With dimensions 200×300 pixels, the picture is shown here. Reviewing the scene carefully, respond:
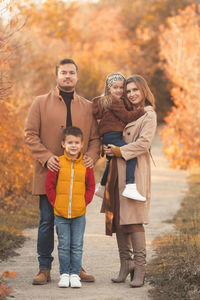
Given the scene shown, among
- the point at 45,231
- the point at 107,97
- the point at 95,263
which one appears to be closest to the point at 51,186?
the point at 45,231

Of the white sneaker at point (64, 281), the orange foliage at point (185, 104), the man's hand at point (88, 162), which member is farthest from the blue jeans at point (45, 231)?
the orange foliage at point (185, 104)

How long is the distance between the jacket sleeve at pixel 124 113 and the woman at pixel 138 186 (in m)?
0.03

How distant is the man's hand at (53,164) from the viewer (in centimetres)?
438

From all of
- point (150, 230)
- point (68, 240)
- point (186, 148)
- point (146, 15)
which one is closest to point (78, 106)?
point (68, 240)

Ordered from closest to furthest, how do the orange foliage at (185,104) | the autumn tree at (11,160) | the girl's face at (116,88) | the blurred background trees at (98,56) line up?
the girl's face at (116,88), the autumn tree at (11,160), the blurred background trees at (98,56), the orange foliage at (185,104)

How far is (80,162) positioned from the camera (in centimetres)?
446

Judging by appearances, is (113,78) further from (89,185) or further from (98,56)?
(98,56)

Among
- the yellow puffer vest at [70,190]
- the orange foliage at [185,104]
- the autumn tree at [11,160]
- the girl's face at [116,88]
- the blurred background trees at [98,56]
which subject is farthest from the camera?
the orange foliage at [185,104]

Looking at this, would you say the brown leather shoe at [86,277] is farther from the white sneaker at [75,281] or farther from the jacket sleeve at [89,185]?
the jacket sleeve at [89,185]

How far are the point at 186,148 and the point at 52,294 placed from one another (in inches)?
441

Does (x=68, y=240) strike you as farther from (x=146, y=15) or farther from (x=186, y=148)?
(x=146, y=15)

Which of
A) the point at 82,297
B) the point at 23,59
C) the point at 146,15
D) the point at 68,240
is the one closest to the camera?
the point at 82,297

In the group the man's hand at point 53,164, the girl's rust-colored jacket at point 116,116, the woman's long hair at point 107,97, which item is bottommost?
the man's hand at point 53,164

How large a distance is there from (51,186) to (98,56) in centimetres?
2170
